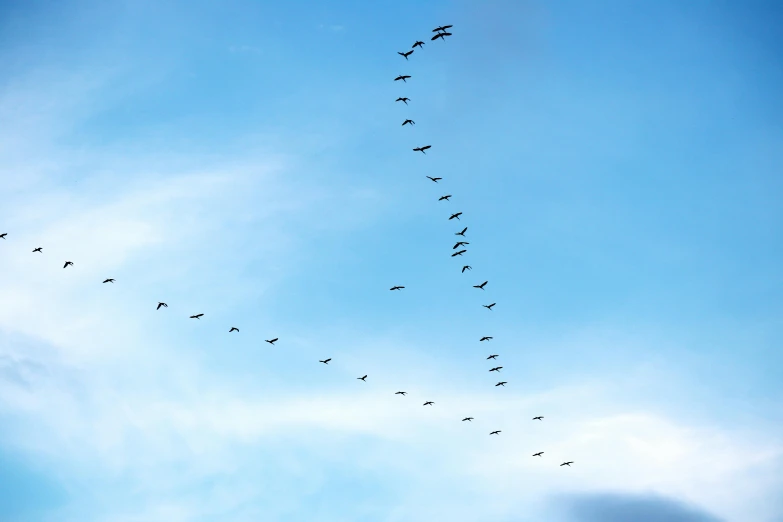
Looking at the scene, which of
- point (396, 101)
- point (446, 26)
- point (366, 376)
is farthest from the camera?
point (366, 376)

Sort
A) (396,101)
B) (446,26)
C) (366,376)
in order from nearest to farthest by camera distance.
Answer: (446,26) < (396,101) < (366,376)

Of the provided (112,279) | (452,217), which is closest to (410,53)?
(452,217)

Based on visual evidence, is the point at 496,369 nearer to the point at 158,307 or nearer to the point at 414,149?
the point at 414,149

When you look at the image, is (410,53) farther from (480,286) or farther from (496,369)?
(496,369)

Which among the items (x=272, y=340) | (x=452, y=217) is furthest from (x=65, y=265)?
(x=452, y=217)

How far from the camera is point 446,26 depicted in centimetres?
16225

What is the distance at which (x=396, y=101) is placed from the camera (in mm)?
175875

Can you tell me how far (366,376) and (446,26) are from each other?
239ft

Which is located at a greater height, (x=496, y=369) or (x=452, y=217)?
(x=452, y=217)

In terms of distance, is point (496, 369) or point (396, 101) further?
point (496, 369)

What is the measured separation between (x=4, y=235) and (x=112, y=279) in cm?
2320

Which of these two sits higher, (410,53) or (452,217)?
(410,53)

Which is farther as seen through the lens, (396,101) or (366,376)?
(366,376)

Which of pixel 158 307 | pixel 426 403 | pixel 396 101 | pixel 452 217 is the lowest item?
pixel 426 403
